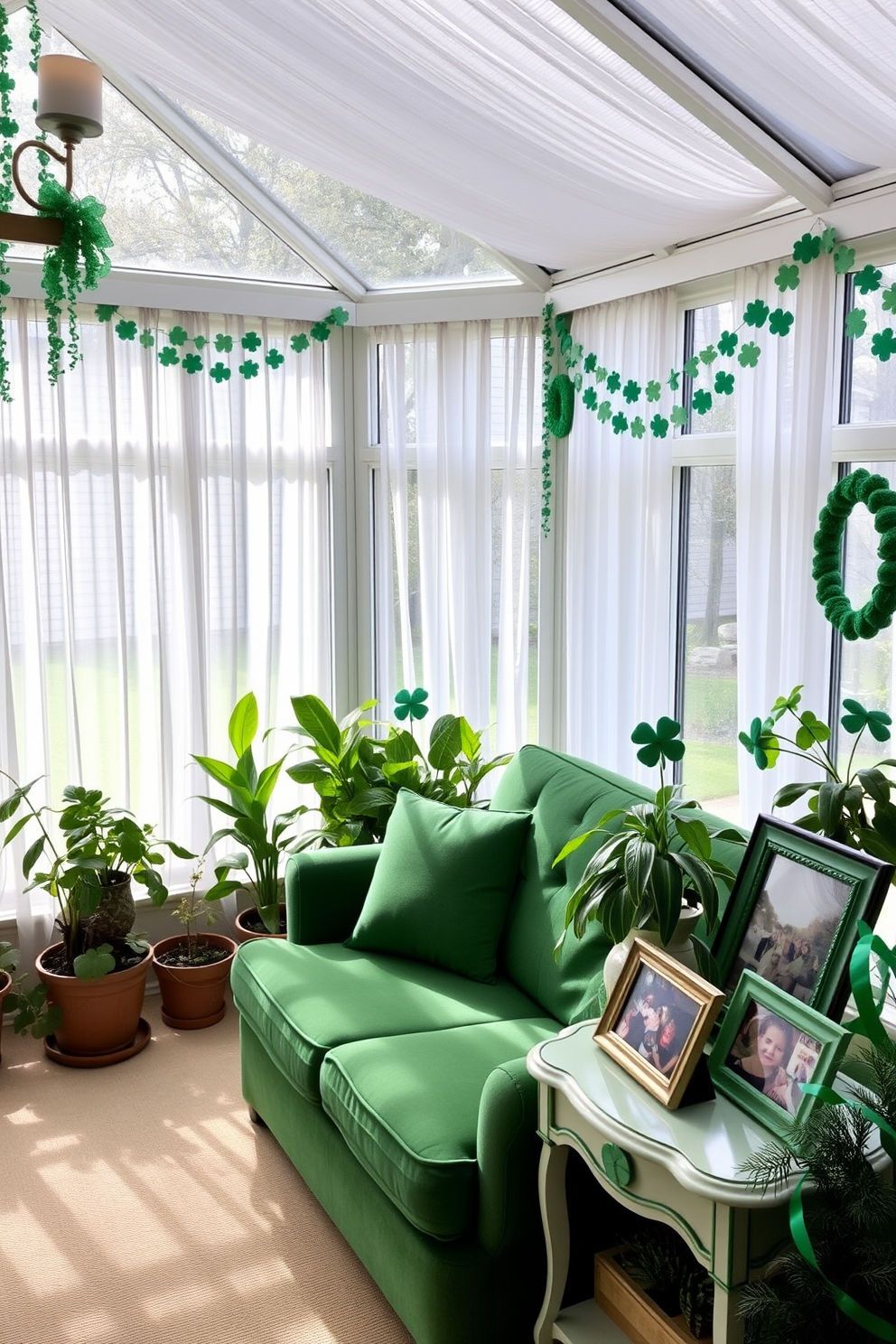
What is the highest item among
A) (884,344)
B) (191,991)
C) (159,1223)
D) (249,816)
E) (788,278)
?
(788,278)

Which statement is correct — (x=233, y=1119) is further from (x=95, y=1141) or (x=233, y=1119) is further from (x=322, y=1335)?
(x=322, y=1335)

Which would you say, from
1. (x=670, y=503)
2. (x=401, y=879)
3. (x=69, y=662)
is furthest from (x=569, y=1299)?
(x=69, y=662)

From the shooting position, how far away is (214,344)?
3.93 meters

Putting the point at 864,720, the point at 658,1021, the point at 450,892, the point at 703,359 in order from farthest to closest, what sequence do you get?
the point at 703,359
the point at 450,892
the point at 864,720
the point at 658,1021

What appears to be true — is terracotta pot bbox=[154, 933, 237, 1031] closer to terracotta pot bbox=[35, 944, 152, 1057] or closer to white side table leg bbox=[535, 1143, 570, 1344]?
terracotta pot bbox=[35, 944, 152, 1057]

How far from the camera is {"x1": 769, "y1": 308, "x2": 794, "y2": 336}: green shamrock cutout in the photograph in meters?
2.91

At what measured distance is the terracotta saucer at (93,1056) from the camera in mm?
3496

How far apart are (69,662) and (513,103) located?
7.18 ft

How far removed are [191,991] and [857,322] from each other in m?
2.77

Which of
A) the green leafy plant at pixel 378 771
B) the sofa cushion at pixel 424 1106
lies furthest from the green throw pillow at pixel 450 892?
the green leafy plant at pixel 378 771

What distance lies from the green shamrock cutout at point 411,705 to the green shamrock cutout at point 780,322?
157 cm

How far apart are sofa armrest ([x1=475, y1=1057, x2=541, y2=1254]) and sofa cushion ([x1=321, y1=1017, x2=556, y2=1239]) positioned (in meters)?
0.04

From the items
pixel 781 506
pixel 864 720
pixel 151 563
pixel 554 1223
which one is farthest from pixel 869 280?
pixel 151 563

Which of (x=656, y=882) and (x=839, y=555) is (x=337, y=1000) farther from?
(x=839, y=555)
